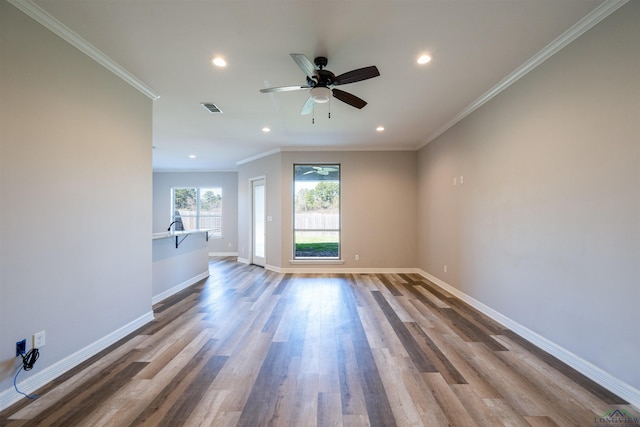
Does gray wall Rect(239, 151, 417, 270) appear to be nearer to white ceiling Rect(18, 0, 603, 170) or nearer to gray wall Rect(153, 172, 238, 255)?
white ceiling Rect(18, 0, 603, 170)

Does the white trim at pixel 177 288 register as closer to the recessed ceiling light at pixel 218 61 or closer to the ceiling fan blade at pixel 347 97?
the recessed ceiling light at pixel 218 61

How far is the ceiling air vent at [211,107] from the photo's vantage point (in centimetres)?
342

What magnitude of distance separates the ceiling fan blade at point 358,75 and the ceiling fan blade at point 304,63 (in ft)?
0.76

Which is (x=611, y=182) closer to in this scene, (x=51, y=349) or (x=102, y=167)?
(x=102, y=167)

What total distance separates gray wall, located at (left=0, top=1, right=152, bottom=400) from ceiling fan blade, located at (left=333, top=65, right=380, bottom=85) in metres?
2.29

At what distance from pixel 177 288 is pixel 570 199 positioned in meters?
5.22

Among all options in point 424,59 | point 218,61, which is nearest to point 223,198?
point 218,61

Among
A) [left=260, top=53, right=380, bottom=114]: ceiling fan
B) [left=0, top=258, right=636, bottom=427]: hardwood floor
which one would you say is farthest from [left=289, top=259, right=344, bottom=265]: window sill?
[left=260, top=53, right=380, bottom=114]: ceiling fan

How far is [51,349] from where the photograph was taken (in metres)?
1.94

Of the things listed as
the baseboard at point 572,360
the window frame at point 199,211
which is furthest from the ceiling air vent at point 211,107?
the window frame at point 199,211

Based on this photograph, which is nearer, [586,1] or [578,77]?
[586,1]

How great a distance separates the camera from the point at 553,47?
221 cm

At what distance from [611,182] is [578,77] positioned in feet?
3.10

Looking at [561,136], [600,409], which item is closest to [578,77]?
[561,136]
